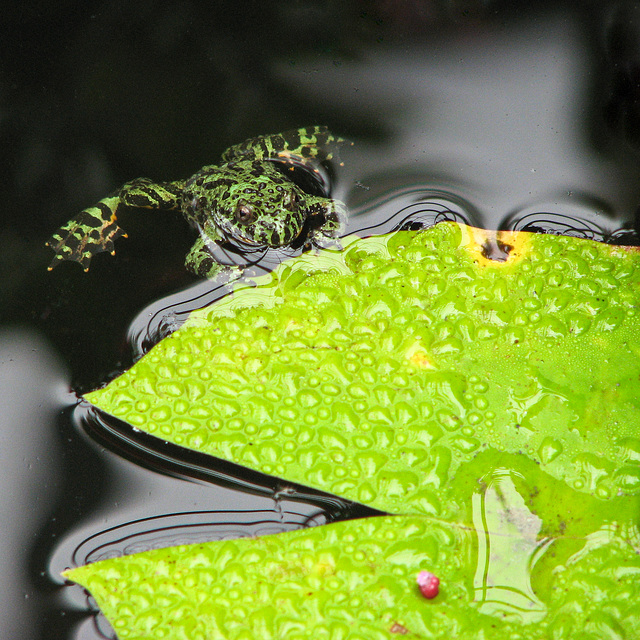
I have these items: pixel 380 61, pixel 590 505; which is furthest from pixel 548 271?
pixel 380 61

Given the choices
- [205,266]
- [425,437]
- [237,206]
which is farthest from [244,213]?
[425,437]

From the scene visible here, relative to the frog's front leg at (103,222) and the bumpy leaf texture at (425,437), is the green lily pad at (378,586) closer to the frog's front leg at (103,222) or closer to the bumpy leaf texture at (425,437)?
the bumpy leaf texture at (425,437)

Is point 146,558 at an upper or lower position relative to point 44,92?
lower

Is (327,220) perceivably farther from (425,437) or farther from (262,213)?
(425,437)

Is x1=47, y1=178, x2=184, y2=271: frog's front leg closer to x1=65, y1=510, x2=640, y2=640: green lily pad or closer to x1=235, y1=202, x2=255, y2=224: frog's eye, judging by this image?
x1=235, y1=202, x2=255, y2=224: frog's eye

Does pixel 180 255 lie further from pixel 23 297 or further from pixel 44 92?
pixel 44 92
